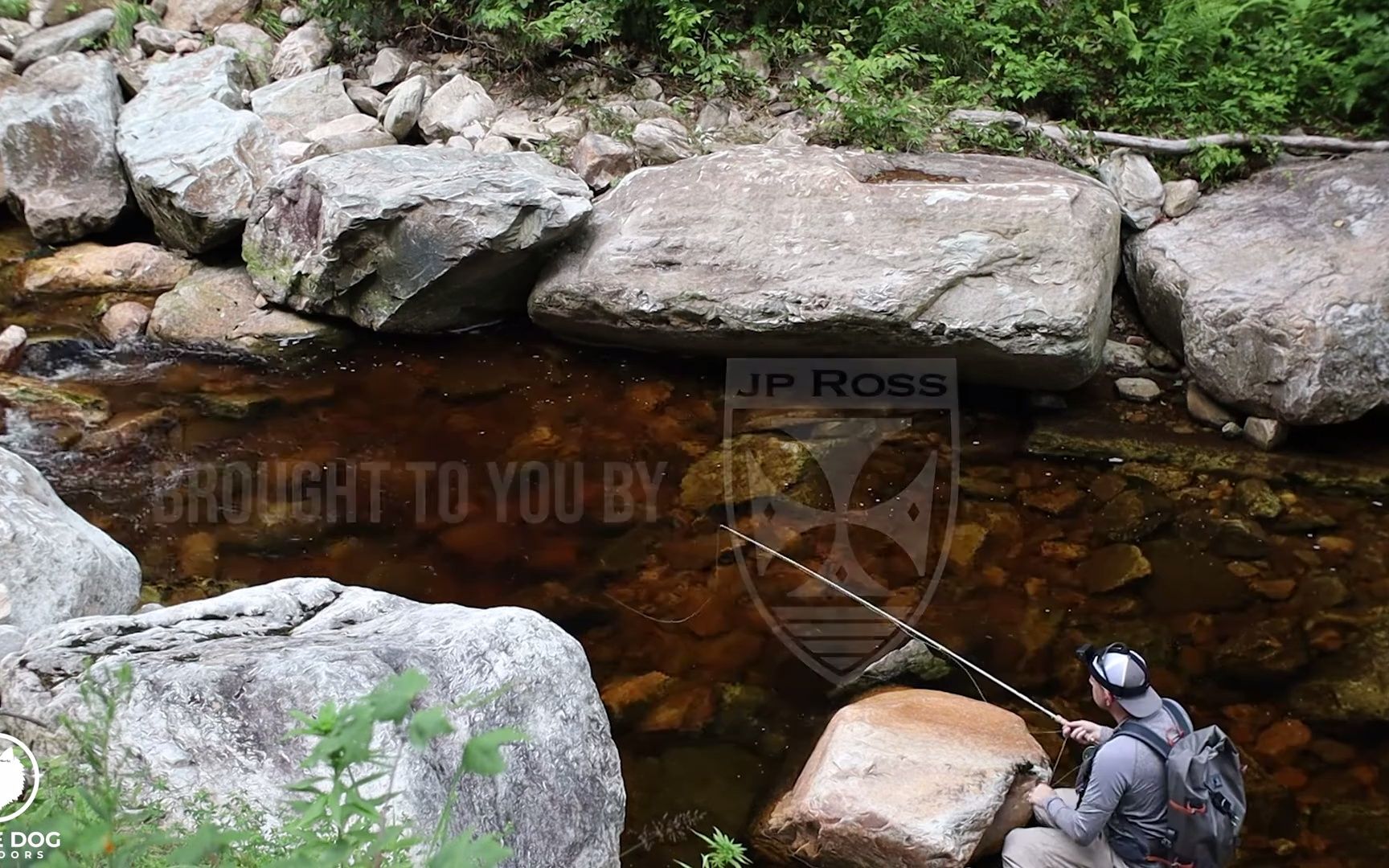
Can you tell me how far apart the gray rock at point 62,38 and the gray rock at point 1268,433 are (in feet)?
29.0

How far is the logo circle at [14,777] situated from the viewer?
2.11 meters

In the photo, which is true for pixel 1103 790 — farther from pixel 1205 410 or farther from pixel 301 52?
pixel 301 52

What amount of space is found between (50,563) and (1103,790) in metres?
3.58

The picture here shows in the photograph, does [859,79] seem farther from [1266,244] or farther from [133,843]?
[133,843]

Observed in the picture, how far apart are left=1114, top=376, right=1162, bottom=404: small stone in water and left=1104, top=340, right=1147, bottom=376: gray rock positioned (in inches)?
3.9

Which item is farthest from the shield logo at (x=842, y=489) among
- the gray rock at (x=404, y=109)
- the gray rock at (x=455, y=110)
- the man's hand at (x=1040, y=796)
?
the gray rock at (x=404, y=109)

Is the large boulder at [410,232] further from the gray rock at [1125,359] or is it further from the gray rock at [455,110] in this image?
the gray rock at [1125,359]

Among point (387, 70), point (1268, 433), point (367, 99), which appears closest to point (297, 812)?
point (1268, 433)

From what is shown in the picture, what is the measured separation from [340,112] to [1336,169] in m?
6.65

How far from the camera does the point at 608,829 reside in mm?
3365

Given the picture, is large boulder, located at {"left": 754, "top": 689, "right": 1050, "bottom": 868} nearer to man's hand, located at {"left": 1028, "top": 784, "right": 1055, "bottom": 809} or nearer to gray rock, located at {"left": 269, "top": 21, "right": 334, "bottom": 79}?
man's hand, located at {"left": 1028, "top": 784, "right": 1055, "bottom": 809}

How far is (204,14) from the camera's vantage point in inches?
369

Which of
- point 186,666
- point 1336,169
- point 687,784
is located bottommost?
point 687,784

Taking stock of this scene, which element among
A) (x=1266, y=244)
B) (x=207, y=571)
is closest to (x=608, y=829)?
(x=207, y=571)
